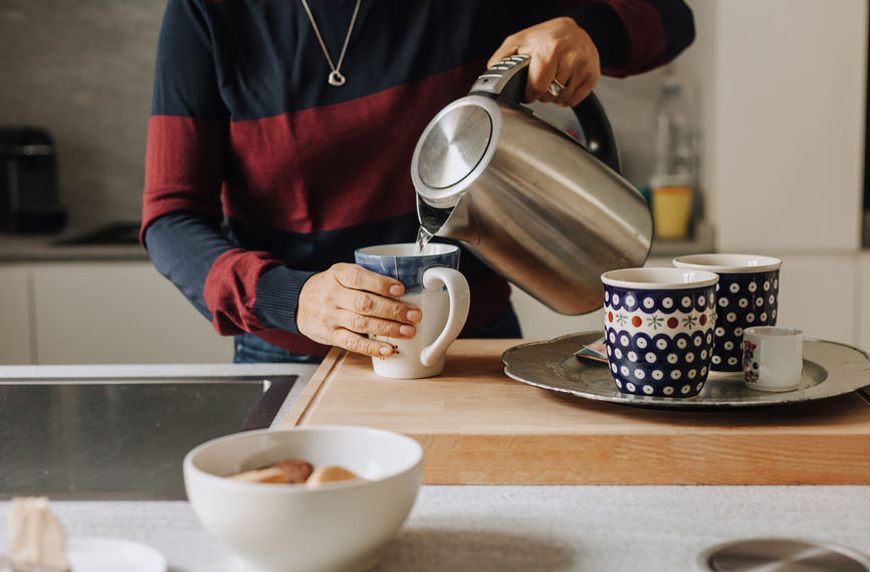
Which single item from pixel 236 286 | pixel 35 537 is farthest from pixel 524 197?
pixel 35 537

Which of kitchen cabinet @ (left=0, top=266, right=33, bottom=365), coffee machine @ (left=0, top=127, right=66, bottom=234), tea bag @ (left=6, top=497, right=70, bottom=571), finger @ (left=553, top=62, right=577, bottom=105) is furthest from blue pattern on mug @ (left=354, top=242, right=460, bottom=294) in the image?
coffee machine @ (left=0, top=127, right=66, bottom=234)

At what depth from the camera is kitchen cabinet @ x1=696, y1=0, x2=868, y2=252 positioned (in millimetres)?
2252

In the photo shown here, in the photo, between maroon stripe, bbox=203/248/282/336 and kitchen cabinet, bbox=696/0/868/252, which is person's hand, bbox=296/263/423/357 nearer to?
maroon stripe, bbox=203/248/282/336

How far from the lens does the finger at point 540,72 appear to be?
1046 millimetres

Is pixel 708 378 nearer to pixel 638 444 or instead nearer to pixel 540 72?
pixel 638 444

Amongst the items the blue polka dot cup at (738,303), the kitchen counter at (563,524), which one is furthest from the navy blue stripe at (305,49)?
the kitchen counter at (563,524)

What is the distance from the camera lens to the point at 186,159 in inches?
50.0

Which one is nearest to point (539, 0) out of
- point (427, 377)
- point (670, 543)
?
point (427, 377)

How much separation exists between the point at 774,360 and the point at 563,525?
276 millimetres

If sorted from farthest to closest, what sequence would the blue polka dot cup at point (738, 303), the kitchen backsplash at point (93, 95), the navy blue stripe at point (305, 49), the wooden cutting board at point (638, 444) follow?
the kitchen backsplash at point (93, 95)
the navy blue stripe at point (305, 49)
the blue polka dot cup at point (738, 303)
the wooden cutting board at point (638, 444)

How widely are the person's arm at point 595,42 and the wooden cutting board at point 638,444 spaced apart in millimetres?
356

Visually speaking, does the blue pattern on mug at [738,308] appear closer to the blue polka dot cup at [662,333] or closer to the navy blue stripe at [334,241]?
the blue polka dot cup at [662,333]

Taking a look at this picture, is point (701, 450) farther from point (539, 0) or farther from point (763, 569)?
point (539, 0)

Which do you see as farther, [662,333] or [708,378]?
[708,378]
